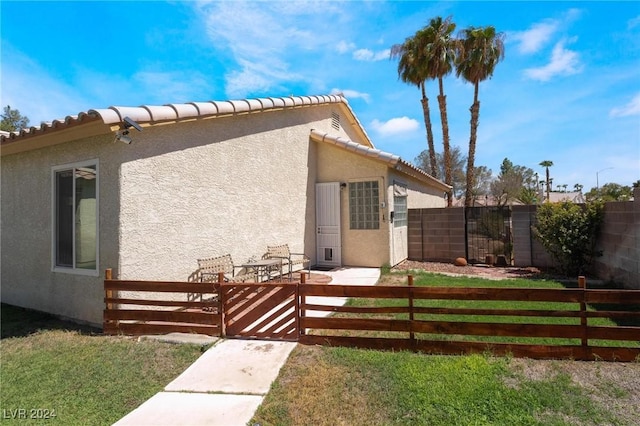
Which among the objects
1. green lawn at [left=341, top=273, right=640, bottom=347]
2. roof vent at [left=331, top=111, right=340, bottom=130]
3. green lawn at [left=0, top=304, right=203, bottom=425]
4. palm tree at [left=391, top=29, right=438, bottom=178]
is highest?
palm tree at [left=391, top=29, right=438, bottom=178]

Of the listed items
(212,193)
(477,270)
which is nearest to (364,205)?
(477,270)

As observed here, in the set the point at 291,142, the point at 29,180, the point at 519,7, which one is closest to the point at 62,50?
the point at 29,180

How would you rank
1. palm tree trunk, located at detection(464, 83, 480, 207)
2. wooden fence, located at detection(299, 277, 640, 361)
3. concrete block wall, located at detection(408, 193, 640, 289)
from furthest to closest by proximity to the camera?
palm tree trunk, located at detection(464, 83, 480, 207) < concrete block wall, located at detection(408, 193, 640, 289) < wooden fence, located at detection(299, 277, 640, 361)

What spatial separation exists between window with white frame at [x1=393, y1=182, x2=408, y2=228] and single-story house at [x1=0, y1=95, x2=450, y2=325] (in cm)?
41

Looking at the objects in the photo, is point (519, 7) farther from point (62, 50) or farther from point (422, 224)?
point (62, 50)

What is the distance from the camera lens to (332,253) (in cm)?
1222

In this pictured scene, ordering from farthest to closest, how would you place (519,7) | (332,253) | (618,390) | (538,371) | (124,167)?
(332,253) → (519,7) → (124,167) → (538,371) → (618,390)

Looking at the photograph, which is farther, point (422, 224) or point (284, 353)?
point (422, 224)

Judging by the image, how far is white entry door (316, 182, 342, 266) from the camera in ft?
39.6

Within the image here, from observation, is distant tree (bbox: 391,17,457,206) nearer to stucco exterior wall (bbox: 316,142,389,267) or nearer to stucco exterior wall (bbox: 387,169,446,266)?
stucco exterior wall (bbox: 387,169,446,266)

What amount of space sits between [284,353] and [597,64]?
1416 cm

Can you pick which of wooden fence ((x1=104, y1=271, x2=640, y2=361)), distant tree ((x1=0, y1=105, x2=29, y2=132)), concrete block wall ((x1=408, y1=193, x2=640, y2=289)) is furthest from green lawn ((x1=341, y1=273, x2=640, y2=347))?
distant tree ((x1=0, y1=105, x2=29, y2=132))

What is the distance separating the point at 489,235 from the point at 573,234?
3.00 meters

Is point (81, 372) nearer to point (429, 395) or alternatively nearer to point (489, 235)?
point (429, 395)
